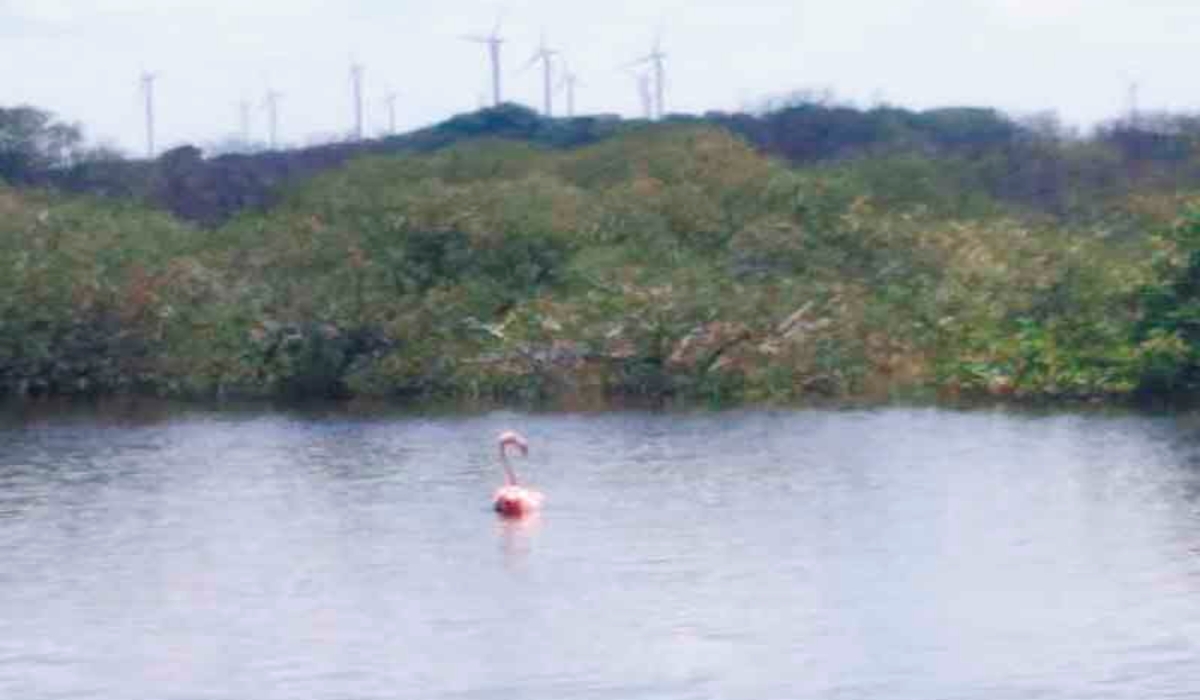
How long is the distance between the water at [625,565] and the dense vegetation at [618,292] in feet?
12.3

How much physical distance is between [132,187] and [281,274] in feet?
95.9

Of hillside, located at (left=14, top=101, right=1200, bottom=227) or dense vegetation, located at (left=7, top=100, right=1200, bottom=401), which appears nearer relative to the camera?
dense vegetation, located at (left=7, top=100, right=1200, bottom=401)

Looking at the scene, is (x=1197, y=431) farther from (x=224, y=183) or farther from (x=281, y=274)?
(x=224, y=183)

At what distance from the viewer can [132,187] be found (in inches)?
2840

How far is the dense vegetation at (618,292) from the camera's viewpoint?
130 feet

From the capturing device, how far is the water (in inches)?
739

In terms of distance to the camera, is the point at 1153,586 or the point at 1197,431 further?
the point at 1197,431

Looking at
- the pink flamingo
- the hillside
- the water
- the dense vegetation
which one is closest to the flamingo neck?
the pink flamingo

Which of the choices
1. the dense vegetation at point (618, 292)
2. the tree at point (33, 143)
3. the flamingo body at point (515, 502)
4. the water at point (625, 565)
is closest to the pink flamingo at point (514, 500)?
the flamingo body at point (515, 502)

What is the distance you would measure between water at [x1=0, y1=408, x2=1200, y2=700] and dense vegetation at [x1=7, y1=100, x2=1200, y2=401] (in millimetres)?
3741

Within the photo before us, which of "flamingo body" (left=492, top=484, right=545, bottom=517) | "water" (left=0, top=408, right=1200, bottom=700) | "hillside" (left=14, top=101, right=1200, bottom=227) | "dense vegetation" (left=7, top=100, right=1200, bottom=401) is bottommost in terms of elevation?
"water" (left=0, top=408, right=1200, bottom=700)

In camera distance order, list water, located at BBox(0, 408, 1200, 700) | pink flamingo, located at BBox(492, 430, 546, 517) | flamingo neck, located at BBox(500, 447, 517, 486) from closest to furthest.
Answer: water, located at BBox(0, 408, 1200, 700) → pink flamingo, located at BBox(492, 430, 546, 517) → flamingo neck, located at BBox(500, 447, 517, 486)

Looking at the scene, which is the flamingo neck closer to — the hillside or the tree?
the hillside

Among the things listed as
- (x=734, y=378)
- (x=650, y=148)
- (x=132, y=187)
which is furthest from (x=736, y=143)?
(x=132, y=187)
